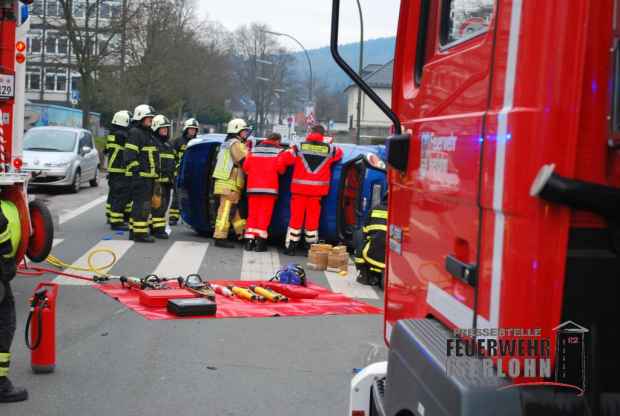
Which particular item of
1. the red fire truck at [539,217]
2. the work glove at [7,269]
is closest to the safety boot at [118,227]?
the work glove at [7,269]

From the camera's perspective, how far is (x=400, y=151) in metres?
3.64

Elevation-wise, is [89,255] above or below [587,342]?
below

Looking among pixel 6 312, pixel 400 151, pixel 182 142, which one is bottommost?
pixel 6 312

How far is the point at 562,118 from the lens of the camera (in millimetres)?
2363

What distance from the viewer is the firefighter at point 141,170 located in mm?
13945

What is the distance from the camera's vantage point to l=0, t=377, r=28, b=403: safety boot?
5.92 m

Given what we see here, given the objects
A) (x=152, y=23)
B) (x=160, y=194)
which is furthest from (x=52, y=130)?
(x=152, y=23)

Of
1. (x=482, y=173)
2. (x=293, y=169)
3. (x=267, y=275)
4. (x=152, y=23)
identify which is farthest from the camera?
(x=152, y=23)

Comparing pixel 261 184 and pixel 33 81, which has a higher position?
pixel 33 81

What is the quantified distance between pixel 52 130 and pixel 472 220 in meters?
22.6

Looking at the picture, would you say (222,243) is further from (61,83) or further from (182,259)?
(61,83)

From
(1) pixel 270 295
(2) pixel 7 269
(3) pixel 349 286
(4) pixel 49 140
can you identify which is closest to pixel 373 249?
(3) pixel 349 286

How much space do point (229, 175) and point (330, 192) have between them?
1.57 meters

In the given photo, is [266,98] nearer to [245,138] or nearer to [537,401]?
[245,138]
